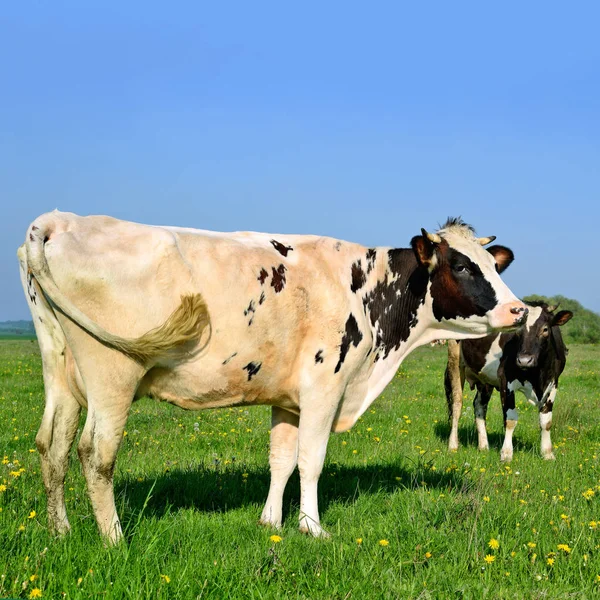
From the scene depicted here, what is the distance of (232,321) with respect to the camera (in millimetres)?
6133

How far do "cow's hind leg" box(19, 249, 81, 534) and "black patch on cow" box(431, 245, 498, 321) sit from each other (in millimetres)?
3762

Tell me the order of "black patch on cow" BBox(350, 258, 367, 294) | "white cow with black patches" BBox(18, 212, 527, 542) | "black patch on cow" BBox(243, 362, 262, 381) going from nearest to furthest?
"white cow with black patches" BBox(18, 212, 527, 542) → "black patch on cow" BBox(243, 362, 262, 381) → "black patch on cow" BBox(350, 258, 367, 294)

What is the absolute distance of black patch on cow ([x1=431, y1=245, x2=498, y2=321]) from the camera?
287 inches

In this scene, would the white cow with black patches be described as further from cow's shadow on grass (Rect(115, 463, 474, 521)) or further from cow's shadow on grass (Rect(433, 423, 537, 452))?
cow's shadow on grass (Rect(433, 423, 537, 452))

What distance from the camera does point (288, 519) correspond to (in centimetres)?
717

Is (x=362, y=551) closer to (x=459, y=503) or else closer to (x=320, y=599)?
(x=320, y=599)

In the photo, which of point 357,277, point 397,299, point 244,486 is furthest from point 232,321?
point 244,486

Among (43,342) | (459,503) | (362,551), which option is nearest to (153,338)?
(43,342)

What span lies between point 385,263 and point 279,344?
1.75 meters

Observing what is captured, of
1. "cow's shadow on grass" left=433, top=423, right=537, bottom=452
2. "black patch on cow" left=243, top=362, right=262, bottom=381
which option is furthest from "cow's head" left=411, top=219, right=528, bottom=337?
"cow's shadow on grass" left=433, top=423, right=537, bottom=452

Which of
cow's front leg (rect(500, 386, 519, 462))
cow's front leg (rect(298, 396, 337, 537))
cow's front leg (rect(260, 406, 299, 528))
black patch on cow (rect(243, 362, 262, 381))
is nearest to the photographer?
black patch on cow (rect(243, 362, 262, 381))

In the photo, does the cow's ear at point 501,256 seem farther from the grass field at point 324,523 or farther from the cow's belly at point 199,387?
the cow's belly at point 199,387

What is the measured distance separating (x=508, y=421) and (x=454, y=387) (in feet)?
4.89

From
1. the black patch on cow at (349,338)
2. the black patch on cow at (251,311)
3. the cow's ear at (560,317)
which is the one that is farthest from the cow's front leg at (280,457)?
the cow's ear at (560,317)
